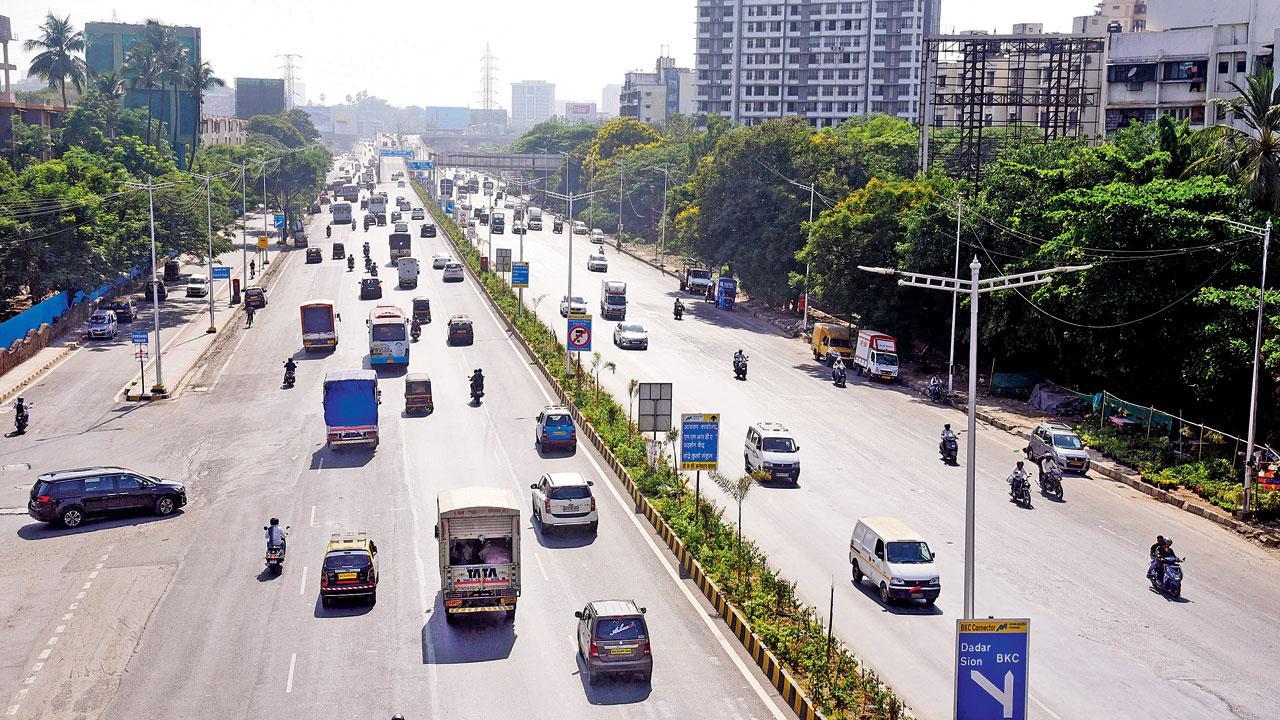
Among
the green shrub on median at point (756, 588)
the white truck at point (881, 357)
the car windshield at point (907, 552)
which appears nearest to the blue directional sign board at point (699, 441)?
the green shrub on median at point (756, 588)

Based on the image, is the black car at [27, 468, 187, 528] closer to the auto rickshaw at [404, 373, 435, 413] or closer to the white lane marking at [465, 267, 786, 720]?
the white lane marking at [465, 267, 786, 720]

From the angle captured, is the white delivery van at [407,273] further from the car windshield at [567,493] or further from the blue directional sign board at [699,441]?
the blue directional sign board at [699,441]

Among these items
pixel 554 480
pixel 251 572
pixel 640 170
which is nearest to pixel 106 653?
pixel 251 572

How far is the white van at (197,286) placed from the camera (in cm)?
8838

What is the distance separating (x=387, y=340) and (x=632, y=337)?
1440 centimetres

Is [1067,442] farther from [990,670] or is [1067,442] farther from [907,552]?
[990,670]

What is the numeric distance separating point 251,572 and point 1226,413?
37.0 m

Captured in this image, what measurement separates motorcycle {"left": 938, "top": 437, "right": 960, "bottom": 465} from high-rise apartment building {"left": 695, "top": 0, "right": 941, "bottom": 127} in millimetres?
136654

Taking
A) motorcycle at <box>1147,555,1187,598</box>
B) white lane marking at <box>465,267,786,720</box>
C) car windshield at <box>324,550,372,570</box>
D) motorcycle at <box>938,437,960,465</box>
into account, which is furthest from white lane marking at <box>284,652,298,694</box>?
motorcycle at <box>938,437,960,465</box>

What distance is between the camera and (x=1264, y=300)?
40.7 meters

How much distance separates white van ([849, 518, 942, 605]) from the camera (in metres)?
29.1

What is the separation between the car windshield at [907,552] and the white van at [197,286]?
71.2 meters

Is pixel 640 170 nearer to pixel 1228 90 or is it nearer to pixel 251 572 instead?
pixel 1228 90

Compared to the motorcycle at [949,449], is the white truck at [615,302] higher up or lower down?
higher up
